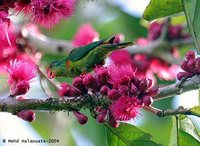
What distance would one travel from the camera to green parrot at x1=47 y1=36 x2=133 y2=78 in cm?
235

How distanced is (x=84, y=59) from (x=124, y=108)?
23 centimetres

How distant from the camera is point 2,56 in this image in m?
3.67

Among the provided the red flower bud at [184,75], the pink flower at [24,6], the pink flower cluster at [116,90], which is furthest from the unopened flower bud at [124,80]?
the pink flower at [24,6]

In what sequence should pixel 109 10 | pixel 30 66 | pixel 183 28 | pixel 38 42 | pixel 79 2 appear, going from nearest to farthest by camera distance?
1. pixel 30 66
2. pixel 79 2
3. pixel 38 42
4. pixel 183 28
5. pixel 109 10

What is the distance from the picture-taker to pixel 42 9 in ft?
8.61

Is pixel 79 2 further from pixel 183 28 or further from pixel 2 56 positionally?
pixel 183 28

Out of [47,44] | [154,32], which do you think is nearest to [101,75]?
[47,44]

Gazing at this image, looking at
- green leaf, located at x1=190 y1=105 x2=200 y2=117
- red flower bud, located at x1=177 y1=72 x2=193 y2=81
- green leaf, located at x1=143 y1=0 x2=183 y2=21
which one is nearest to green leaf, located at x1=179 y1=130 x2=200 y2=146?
green leaf, located at x1=190 y1=105 x2=200 y2=117

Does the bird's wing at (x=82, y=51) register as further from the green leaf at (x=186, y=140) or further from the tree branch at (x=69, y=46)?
the tree branch at (x=69, y=46)

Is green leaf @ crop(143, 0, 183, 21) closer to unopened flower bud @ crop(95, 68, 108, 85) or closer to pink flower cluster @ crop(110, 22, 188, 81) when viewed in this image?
unopened flower bud @ crop(95, 68, 108, 85)

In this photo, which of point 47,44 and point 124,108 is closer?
point 124,108

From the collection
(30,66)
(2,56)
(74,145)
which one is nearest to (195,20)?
(30,66)

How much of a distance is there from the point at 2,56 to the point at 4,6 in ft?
3.71

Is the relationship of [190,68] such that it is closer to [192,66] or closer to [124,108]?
[192,66]
